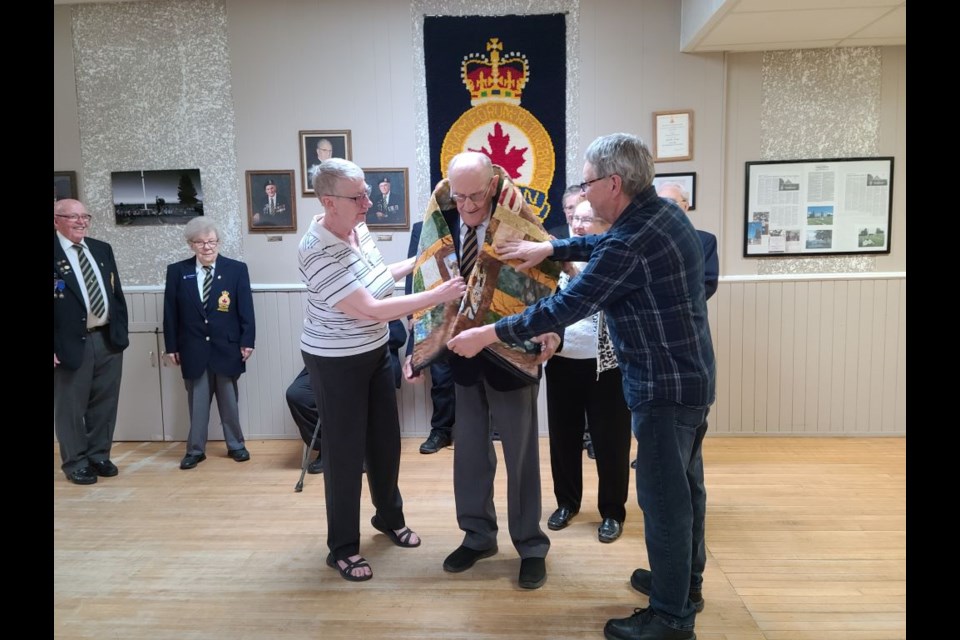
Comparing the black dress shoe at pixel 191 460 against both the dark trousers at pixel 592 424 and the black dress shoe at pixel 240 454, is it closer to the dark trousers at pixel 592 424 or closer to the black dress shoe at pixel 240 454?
the black dress shoe at pixel 240 454

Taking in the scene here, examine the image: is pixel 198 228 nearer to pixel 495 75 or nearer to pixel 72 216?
pixel 72 216

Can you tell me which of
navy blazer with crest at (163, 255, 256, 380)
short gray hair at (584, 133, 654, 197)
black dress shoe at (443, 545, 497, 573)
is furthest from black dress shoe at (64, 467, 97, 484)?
short gray hair at (584, 133, 654, 197)

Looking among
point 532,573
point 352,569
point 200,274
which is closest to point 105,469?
point 200,274

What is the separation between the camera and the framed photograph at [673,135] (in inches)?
160

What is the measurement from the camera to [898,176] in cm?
409

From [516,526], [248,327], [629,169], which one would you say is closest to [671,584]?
[516,526]

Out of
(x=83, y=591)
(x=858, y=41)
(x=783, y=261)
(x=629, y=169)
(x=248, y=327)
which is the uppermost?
(x=858, y=41)

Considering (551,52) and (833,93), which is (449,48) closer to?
(551,52)

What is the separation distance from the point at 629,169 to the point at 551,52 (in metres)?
2.53

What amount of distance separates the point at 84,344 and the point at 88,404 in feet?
1.27

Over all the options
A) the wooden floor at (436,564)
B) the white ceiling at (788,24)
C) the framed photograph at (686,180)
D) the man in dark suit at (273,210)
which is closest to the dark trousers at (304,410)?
the wooden floor at (436,564)

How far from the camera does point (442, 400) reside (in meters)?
4.17

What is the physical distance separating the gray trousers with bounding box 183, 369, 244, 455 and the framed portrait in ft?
3.38

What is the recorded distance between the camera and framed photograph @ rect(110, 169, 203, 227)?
169 inches
